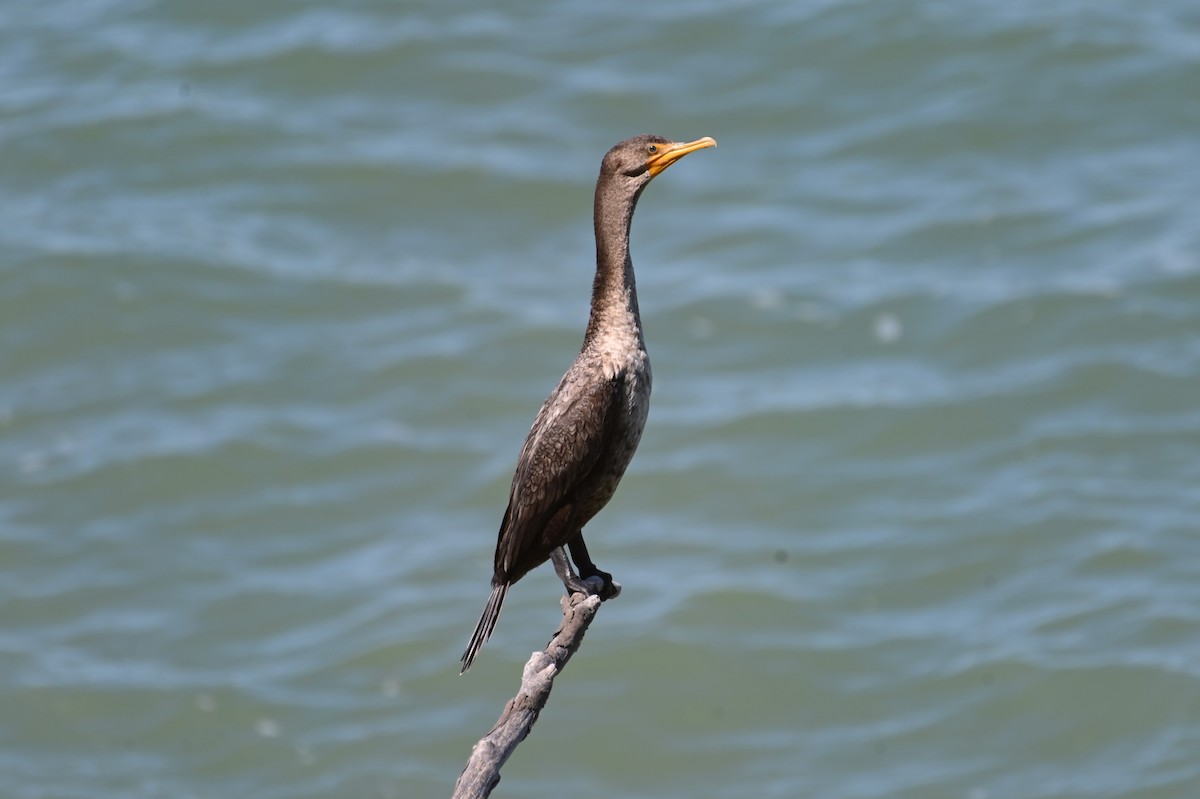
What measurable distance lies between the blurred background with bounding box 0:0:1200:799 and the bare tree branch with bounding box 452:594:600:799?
661cm

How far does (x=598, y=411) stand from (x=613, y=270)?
57cm

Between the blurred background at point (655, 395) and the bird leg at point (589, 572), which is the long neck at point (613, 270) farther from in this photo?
the blurred background at point (655, 395)

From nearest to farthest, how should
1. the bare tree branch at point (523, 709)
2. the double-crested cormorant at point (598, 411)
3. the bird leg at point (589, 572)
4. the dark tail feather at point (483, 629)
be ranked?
the bare tree branch at point (523, 709)
the dark tail feather at point (483, 629)
the double-crested cormorant at point (598, 411)
the bird leg at point (589, 572)

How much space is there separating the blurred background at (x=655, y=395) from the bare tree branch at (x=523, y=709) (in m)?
6.61

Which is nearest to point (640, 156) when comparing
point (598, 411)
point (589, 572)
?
point (598, 411)

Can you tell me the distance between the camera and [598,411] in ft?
21.6

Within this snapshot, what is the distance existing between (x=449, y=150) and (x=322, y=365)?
371 centimetres

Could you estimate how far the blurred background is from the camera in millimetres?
13398

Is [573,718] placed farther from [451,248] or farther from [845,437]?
[451,248]

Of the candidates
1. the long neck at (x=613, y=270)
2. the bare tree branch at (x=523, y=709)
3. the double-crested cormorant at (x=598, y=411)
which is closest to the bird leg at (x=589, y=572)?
the double-crested cormorant at (x=598, y=411)

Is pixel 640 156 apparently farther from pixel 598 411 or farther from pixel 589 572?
pixel 589 572

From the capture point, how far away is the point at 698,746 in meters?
13.3

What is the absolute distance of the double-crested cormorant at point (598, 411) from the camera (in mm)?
6613

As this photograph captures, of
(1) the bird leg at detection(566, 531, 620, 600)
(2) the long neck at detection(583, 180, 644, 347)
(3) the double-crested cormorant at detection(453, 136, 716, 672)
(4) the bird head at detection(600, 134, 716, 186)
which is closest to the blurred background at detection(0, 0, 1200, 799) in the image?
(1) the bird leg at detection(566, 531, 620, 600)
